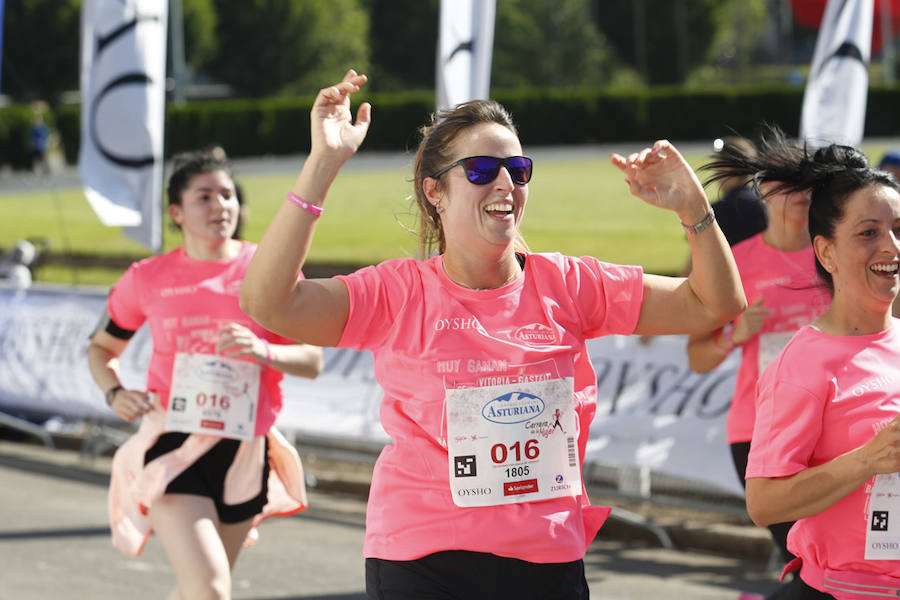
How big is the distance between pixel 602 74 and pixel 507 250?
70468 mm

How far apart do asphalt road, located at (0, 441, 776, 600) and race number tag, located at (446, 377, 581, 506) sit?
346cm

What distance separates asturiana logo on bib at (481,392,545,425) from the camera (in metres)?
3.09

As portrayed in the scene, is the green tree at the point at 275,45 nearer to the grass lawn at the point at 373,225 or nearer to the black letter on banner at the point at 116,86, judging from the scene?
the grass lawn at the point at 373,225

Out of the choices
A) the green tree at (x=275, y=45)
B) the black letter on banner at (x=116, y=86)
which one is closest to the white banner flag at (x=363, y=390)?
the black letter on banner at (x=116, y=86)

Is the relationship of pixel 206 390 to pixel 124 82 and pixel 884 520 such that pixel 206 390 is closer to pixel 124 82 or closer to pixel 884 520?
pixel 884 520

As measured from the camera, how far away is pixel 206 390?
487 cm

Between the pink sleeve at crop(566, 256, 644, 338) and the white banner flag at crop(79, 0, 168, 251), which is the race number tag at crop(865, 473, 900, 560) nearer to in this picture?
the pink sleeve at crop(566, 256, 644, 338)

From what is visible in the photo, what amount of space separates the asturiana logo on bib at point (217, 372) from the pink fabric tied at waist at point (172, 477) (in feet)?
0.71

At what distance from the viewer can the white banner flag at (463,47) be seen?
869 centimetres

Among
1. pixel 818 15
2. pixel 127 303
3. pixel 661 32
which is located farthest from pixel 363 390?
pixel 818 15

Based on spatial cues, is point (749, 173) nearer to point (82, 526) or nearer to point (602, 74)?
point (82, 526)

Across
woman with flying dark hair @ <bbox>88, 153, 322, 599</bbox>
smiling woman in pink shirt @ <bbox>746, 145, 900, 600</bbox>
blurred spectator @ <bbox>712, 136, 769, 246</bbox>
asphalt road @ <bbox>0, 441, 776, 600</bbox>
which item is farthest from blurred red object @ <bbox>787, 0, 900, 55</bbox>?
smiling woman in pink shirt @ <bbox>746, 145, 900, 600</bbox>

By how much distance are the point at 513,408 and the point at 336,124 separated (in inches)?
29.6

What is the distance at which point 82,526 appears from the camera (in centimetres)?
789
